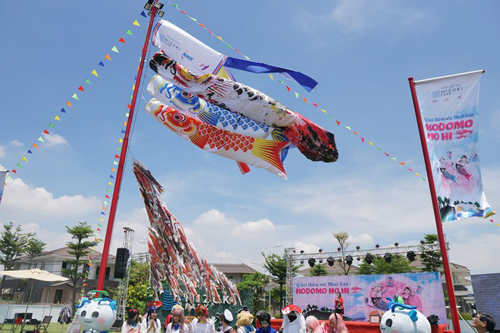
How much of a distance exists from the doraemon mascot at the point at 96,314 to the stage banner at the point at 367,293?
1643 centimetres

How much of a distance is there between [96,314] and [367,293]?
1804cm

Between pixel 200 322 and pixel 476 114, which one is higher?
pixel 476 114

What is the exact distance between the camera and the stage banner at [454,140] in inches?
250

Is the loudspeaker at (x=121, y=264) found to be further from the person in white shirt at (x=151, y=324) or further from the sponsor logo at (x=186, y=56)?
the sponsor logo at (x=186, y=56)

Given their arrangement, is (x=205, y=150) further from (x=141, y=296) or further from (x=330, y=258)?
(x=141, y=296)

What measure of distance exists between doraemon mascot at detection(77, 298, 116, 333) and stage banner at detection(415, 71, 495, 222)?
20.6ft

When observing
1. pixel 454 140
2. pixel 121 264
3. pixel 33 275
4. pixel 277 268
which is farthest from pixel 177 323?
pixel 277 268

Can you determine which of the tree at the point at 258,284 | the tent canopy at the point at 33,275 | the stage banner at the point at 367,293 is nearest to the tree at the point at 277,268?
the tree at the point at 258,284

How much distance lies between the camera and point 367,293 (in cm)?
2067

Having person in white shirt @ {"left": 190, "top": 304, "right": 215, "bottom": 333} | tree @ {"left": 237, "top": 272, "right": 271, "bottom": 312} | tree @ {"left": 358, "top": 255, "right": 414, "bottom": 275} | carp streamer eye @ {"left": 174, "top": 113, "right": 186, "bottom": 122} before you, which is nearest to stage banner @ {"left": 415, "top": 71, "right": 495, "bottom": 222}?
person in white shirt @ {"left": 190, "top": 304, "right": 215, "bottom": 333}

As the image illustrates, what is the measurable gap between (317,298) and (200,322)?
641 inches

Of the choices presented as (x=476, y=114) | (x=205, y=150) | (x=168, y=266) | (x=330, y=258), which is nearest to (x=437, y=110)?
(x=476, y=114)

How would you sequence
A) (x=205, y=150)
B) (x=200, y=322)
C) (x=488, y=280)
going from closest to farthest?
(x=200, y=322) < (x=488, y=280) < (x=205, y=150)

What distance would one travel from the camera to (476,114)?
661 centimetres
